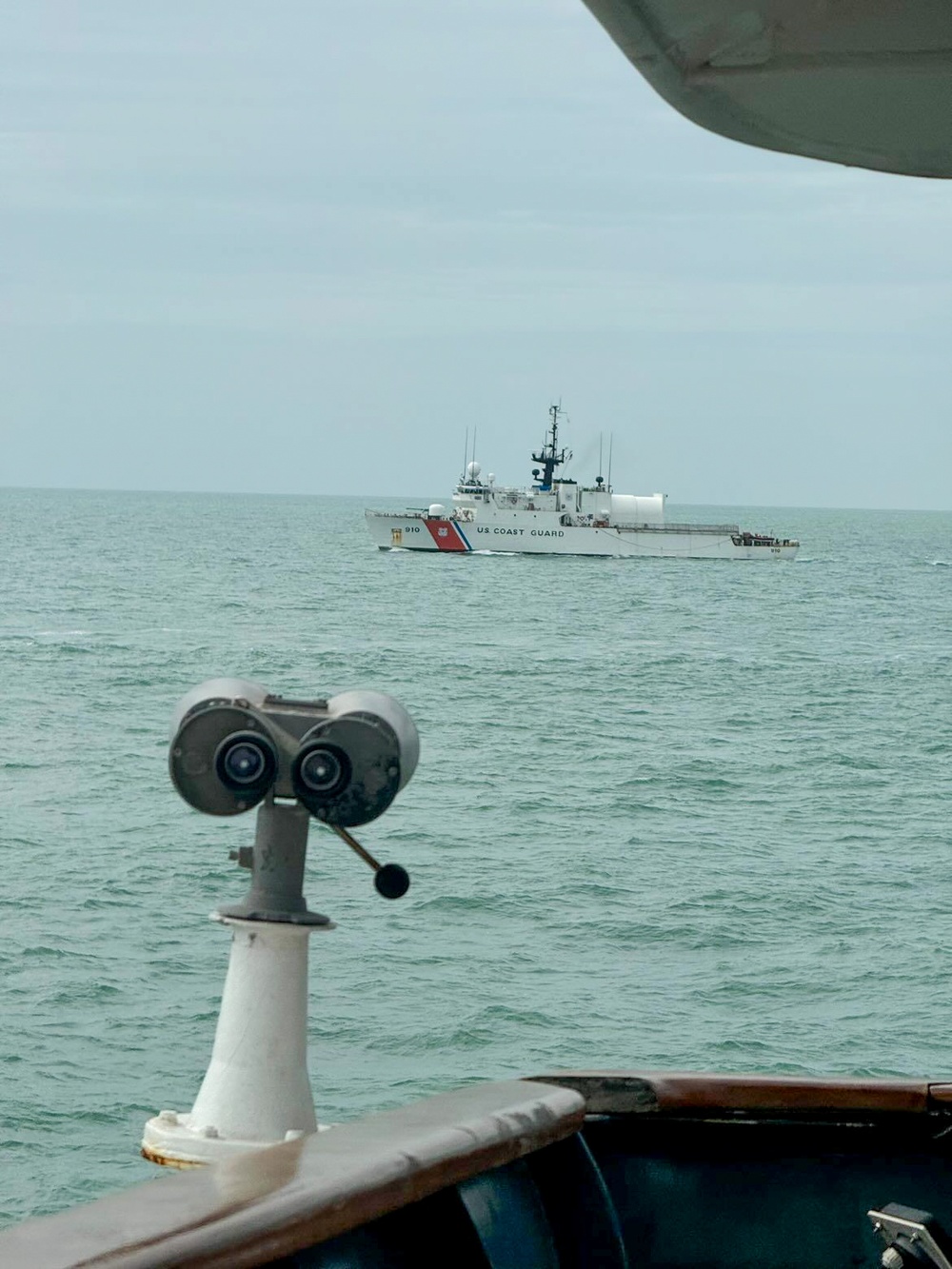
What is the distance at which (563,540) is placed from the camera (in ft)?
277

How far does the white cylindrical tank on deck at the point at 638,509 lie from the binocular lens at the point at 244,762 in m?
84.0

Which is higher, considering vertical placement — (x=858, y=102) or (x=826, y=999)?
(x=858, y=102)

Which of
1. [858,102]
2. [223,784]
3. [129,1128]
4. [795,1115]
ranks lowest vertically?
[129,1128]

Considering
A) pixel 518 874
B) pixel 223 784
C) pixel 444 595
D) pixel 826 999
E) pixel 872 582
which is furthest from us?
pixel 872 582

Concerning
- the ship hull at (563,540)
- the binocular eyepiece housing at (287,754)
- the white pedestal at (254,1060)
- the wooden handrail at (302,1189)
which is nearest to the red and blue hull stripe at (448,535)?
the ship hull at (563,540)

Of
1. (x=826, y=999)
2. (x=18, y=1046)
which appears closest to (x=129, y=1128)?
(x=18, y=1046)

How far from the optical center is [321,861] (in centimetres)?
2111

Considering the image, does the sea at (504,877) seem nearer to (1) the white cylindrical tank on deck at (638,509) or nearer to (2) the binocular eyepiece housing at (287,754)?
(2) the binocular eyepiece housing at (287,754)

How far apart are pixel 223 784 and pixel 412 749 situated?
0.37 meters

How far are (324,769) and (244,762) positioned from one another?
145mm

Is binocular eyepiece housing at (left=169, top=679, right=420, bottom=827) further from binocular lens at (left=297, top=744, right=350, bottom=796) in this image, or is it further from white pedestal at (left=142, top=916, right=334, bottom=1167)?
white pedestal at (left=142, top=916, right=334, bottom=1167)

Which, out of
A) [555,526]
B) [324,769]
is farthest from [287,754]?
[555,526]

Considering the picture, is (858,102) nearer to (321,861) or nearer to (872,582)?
(321,861)

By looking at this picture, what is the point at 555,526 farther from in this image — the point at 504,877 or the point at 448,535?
the point at 504,877
